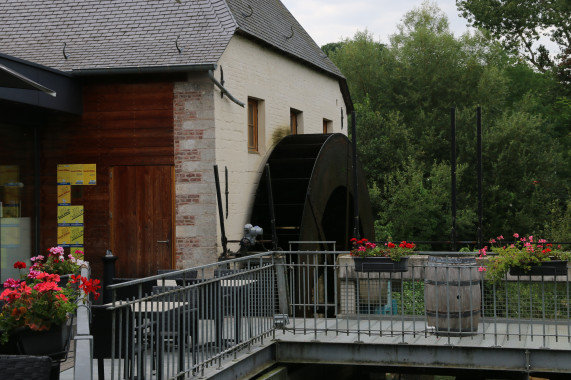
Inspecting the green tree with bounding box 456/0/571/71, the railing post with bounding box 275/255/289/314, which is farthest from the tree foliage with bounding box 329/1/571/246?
the railing post with bounding box 275/255/289/314

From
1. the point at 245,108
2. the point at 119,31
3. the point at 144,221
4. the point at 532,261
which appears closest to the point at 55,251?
the point at 532,261

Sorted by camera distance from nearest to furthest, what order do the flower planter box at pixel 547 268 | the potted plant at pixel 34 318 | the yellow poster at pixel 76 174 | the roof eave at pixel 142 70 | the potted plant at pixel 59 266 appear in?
the potted plant at pixel 34 318 → the potted plant at pixel 59 266 → the flower planter box at pixel 547 268 → the roof eave at pixel 142 70 → the yellow poster at pixel 76 174

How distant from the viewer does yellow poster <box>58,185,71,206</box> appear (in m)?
14.0

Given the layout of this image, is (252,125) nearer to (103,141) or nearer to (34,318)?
(103,141)

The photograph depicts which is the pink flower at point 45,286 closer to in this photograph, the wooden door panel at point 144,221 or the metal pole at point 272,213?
the wooden door panel at point 144,221

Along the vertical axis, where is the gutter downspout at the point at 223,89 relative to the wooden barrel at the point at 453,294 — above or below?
above

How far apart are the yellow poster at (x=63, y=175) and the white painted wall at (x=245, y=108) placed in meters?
2.62

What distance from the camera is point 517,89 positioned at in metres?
41.6

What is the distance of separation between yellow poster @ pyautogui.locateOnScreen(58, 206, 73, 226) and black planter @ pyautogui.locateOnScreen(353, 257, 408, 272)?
19.4ft

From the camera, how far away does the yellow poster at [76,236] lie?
13898mm

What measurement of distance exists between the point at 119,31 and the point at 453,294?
7794 millimetres

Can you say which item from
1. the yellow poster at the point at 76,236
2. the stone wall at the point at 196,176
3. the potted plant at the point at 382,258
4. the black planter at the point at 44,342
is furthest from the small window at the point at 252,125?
the black planter at the point at 44,342

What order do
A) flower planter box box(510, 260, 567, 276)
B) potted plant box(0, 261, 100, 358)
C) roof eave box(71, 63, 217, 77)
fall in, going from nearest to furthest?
potted plant box(0, 261, 100, 358) < flower planter box box(510, 260, 567, 276) < roof eave box(71, 63, 217, 77)

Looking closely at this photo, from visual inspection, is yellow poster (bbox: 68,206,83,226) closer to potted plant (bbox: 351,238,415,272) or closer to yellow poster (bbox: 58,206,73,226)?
yellow poster (bbox: 58,206,73,226)
